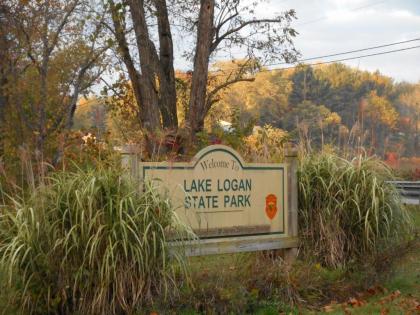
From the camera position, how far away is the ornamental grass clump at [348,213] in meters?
8.32

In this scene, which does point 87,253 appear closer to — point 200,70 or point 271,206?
point 271,206

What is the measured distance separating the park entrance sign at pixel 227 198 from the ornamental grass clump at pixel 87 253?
29.0 inches

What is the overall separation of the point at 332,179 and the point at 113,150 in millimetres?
2992

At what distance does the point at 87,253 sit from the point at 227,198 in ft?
7.61

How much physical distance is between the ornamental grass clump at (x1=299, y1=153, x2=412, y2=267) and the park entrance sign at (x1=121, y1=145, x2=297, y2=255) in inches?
13.5

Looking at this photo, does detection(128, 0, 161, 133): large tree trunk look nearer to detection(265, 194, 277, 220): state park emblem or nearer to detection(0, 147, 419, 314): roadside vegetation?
detection(265, 194, 277, 220): state park emblem

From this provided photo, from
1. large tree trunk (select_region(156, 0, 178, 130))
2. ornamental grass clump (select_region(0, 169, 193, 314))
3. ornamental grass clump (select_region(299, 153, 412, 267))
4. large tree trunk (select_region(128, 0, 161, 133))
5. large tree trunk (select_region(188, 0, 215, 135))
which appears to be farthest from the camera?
large tree trunk (select_region(156, 0, 178, 130))

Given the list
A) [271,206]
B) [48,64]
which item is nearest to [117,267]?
[271,206]

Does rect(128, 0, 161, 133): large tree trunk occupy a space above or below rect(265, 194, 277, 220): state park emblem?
above

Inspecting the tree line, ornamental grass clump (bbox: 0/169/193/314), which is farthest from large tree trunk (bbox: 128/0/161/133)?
ornamental grass clump (bbox: 0/169/193/314)

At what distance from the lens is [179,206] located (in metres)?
7.14

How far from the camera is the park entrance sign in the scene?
7316 mm

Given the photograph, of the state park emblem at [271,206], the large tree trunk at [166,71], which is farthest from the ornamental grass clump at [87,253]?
the large tree trunk at [166,71]

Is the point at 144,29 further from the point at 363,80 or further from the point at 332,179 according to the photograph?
the point at 363,80
